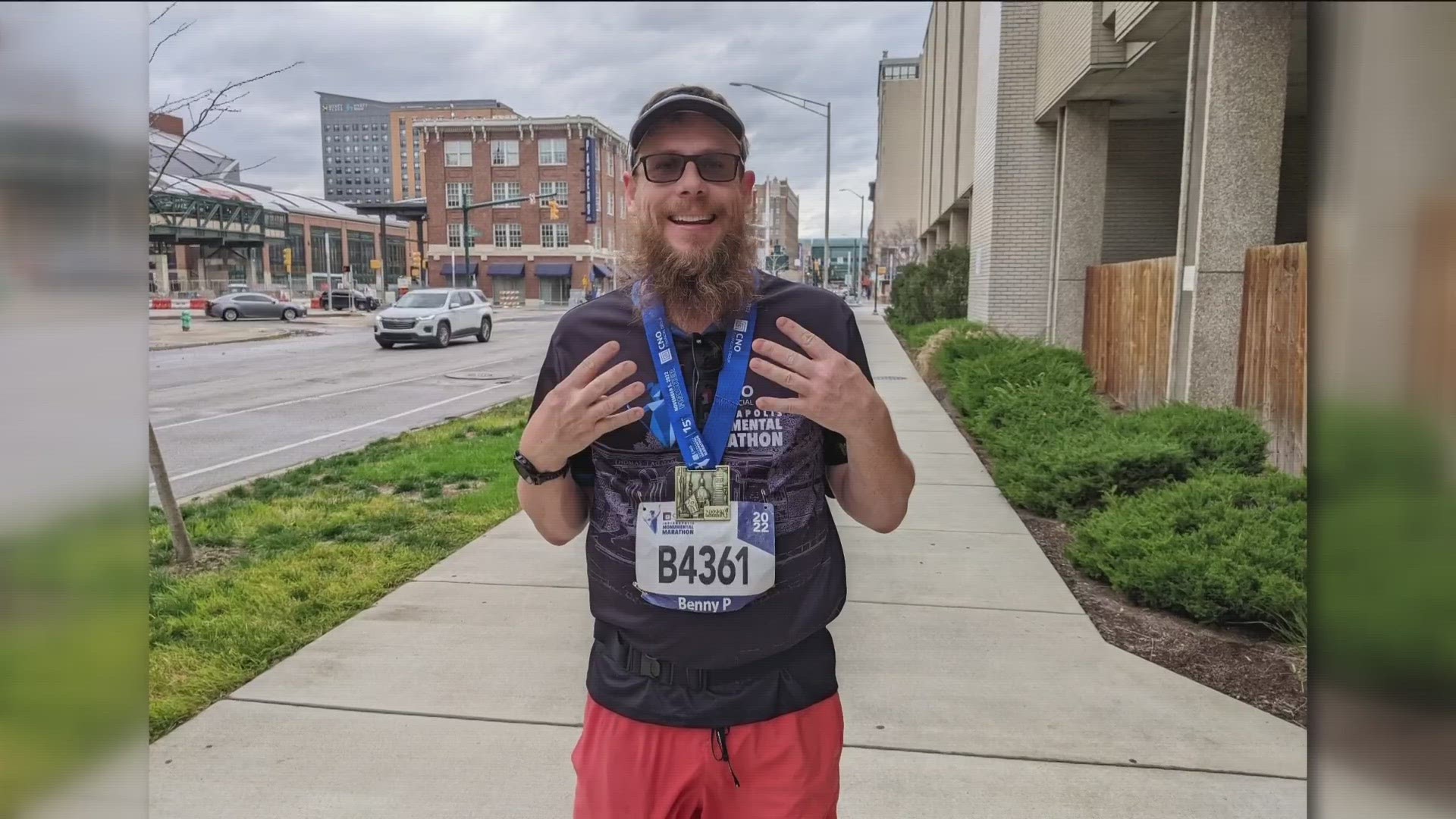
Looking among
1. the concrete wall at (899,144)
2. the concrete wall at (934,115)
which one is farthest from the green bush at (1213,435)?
the concrete wall at (899,144)

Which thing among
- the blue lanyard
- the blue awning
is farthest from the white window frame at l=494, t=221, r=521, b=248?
the blue lanyard

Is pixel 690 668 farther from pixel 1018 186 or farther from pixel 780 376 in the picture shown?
pixel 1018 186

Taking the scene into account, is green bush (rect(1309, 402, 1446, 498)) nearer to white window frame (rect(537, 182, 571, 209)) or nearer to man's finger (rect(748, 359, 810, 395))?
man's finger (rect(748, 359, 810, 395))

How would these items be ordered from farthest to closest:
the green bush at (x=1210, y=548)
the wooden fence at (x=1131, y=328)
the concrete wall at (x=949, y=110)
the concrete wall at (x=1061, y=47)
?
the concrete wall at (x=949, y=110) → the concrete wall at (x=1061, y=47) → the wooden fence at (x=1131, y=328) → the green bush at (x=1210, y=548)

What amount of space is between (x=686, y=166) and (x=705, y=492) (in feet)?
2.20

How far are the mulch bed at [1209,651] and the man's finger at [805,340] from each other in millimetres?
2714

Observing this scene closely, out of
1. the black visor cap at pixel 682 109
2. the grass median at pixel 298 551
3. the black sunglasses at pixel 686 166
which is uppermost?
the black visor cap at pixel 682 109

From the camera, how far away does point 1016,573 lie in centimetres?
542

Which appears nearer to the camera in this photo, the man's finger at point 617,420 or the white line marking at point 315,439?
the man's finger at point 617,420

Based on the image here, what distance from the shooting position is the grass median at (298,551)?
414 cm

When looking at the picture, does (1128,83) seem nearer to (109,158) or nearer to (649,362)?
(649,362)

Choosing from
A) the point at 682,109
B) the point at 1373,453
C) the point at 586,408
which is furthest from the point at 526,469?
the point at 1373,453

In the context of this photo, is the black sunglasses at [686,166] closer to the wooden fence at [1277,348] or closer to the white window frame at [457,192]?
the wooden fence at [1277,348]

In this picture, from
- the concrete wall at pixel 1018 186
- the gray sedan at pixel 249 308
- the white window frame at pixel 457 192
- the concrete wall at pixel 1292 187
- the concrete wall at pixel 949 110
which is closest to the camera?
the concrete wall at pixel 1292 187
